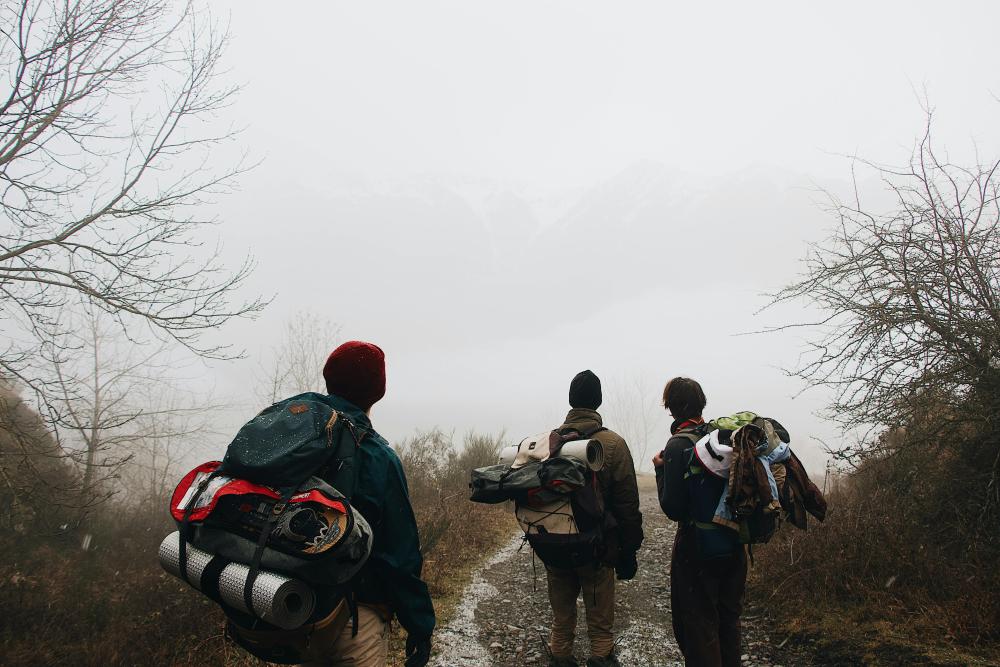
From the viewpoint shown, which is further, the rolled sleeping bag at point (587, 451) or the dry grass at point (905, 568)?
the dry grass at point (905, 568)

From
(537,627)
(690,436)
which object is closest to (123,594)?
(537,627)

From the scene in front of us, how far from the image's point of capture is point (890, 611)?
14.4 feet

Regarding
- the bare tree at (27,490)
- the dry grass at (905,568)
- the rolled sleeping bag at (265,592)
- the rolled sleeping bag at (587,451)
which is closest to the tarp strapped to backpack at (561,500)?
the rolled sleeping bag at (587,451)

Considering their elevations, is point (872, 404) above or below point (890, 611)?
above

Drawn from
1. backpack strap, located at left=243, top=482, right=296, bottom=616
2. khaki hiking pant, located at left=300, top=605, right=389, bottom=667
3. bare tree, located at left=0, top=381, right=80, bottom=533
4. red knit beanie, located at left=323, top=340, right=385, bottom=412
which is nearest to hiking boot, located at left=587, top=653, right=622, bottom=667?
khaki hiking pant, located at left=300, top=605, right=389, bottom=667

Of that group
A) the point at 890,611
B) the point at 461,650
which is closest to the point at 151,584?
the point at 461,650

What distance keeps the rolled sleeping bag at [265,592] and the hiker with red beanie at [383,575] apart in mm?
276

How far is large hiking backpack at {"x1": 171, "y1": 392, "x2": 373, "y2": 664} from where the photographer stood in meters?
1.78

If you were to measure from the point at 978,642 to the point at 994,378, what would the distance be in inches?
98.2

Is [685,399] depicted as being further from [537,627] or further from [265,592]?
[537,627]

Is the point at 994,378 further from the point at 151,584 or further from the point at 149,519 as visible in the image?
the point at 149,519

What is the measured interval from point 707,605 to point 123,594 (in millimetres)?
6035

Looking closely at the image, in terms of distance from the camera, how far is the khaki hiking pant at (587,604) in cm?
392

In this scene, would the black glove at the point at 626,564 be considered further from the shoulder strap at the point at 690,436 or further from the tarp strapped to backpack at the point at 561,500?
the shoulder strap at the point at 690,436
